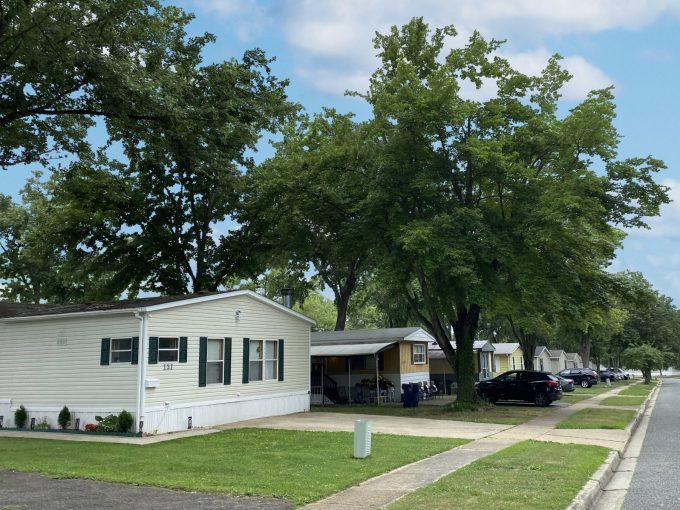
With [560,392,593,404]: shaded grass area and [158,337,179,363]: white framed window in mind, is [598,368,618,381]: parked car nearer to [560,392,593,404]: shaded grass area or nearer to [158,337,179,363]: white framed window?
[560,392,593,404]: shaded grass area

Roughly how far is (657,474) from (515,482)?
128 inches

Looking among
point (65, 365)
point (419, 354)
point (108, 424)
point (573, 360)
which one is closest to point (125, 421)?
point (108, 424)

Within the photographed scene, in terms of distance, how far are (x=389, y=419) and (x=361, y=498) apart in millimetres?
11839

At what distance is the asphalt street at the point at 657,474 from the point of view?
814 cm

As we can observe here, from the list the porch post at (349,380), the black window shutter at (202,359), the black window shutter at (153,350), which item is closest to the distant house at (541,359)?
the porch post at (349,380)

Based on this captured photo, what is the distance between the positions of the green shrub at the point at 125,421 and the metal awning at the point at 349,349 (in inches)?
503

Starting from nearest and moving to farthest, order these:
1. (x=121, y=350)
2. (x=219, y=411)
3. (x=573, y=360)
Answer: (x=121, y=350) < (x=219, y=411) < (x=573, y=360)

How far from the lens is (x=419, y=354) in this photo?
3161 centimetres

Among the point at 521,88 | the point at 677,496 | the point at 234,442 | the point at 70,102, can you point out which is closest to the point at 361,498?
the point at 677,496

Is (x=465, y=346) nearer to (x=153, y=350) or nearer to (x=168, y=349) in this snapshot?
(x=168, y=349)

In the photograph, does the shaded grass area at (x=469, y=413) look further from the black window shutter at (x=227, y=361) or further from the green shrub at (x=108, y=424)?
the green shrub at (x=108, y=424)

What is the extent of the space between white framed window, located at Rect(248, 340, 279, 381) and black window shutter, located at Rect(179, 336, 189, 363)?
307 centimetres

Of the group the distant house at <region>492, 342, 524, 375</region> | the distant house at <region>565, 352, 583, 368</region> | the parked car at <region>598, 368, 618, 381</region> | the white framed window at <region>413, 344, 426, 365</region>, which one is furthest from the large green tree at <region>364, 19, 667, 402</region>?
the distant house at <region>565, 352, 583, 368</region>

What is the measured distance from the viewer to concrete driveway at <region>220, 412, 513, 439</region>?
15.8 metres
